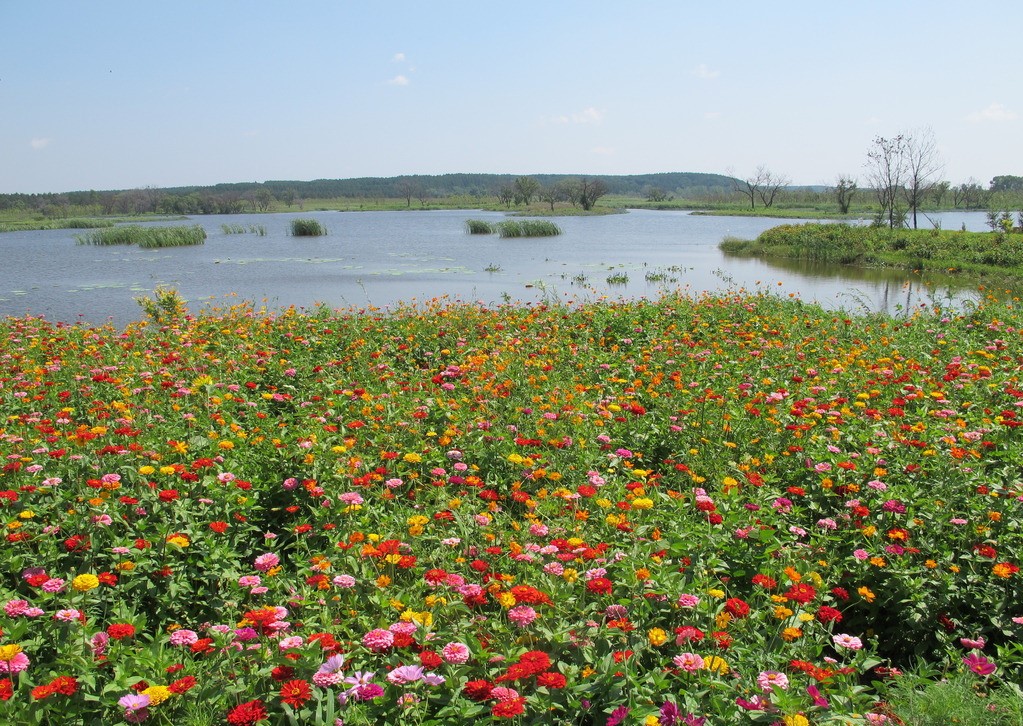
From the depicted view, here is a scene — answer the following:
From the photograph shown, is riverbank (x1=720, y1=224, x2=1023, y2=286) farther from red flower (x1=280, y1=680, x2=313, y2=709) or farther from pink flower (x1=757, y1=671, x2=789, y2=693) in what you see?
red flower (x1=280, y1=680, x2=313, y2=709)

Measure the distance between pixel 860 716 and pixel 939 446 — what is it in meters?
2.51

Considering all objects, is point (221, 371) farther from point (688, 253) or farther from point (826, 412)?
point (688, 253)

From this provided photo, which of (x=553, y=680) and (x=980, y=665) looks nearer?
(x=553, y=680)

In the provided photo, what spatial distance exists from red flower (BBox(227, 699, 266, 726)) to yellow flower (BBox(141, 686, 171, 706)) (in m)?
0.24

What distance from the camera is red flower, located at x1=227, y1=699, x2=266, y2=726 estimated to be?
1894 mm

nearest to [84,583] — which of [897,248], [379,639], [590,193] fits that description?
[379,639]

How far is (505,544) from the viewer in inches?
122

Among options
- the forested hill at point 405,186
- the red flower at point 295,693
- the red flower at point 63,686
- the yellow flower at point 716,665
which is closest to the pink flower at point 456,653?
the red flower at point 295,693

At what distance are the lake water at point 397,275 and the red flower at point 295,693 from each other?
961 centimetres

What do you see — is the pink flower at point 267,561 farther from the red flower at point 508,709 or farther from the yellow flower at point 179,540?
the red flower at point 508,709

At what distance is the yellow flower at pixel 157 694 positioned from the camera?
2.00 meters

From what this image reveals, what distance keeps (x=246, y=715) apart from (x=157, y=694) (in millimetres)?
319

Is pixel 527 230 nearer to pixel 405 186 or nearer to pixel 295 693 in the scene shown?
pixel 295 693

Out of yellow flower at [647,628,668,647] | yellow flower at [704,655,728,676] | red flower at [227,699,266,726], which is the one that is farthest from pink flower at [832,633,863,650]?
red flower at [227,699,266,726]
